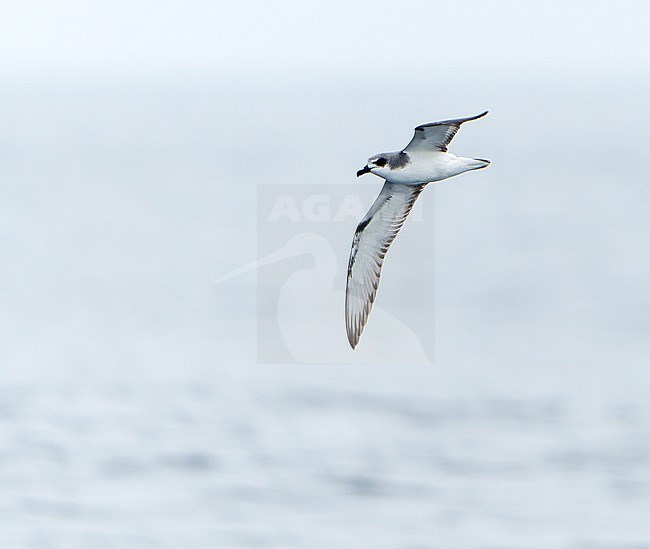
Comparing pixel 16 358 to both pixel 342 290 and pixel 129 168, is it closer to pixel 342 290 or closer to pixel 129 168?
pixel 342 290

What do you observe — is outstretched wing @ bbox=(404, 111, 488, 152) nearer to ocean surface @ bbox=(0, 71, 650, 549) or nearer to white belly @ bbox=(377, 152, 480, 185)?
white belly @ bbox=(377, 152, 480, 185)

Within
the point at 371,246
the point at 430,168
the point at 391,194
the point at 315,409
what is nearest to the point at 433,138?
the point at 430,168

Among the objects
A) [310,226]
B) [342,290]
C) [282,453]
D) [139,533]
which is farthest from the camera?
[310,226]

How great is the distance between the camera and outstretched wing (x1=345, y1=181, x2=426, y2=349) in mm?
18562

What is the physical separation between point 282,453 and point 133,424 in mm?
5062

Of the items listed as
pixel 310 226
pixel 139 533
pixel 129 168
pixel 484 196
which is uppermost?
pixel 129 168

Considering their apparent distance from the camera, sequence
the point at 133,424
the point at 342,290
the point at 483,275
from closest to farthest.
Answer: the point at 133,424 → the point at 342,290 → the point at 483,275

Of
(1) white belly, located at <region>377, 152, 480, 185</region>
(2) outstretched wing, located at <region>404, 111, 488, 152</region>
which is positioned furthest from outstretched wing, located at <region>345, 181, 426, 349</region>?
(2) outstretched wing, located at <region>404, 111, 488, 152</region>

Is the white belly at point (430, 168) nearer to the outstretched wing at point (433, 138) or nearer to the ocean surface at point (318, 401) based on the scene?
the outstretched wing at point (433, 138)

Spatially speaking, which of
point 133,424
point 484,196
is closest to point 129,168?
point 484,196

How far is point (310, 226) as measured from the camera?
277 feet

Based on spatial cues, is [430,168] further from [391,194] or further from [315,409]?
[315,409]

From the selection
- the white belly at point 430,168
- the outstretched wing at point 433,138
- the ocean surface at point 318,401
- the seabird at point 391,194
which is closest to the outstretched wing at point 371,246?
the seabird at point 391,194

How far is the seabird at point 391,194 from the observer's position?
16.8 meters
